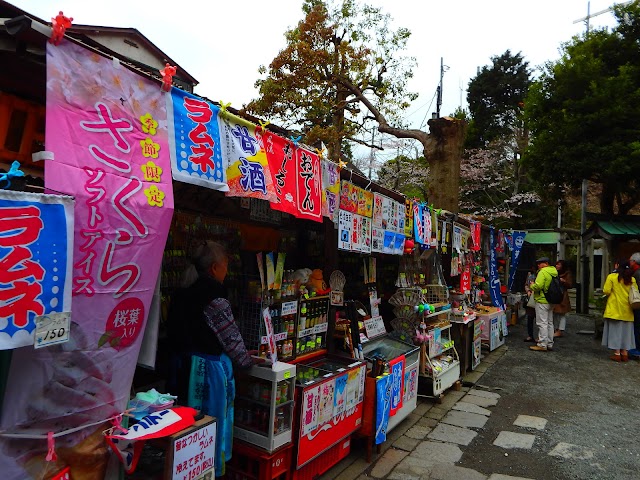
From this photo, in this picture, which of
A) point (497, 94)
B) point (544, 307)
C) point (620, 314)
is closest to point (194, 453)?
point (544, 307)

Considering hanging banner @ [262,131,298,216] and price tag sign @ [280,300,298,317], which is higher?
hanging banner @ [262,131,298,216]

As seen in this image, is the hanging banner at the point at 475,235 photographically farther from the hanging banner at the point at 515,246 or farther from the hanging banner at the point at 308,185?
the hanging banner at the point at 308,185

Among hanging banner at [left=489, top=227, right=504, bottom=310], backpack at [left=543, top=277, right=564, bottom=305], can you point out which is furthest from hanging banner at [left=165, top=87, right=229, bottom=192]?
A: hanging banner at [left=489, top=227, right=504, bottom=310]

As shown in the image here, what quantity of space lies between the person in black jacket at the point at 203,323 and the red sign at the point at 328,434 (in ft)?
3.53

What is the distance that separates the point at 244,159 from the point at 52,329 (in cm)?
184

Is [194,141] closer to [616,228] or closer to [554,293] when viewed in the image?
[554,293]

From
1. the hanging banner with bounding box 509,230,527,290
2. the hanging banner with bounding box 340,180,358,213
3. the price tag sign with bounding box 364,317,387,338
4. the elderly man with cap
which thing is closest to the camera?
the hanging banner with bounding box 340,180,358,213

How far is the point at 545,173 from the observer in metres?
15.0

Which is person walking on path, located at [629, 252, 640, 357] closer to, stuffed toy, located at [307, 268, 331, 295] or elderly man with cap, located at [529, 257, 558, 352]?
elderly man with cap, located at [529, 257, 558, 352]

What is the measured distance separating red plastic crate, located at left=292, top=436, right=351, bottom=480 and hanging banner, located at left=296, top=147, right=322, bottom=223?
96.9 inches

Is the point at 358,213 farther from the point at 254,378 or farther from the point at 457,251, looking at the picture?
the point at 457,251

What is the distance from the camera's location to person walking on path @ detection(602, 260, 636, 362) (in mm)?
10008

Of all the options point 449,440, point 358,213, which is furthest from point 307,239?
point 449,440

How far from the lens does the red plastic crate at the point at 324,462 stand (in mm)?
4270
